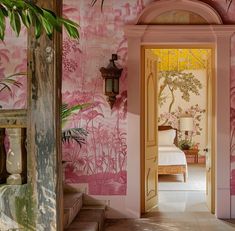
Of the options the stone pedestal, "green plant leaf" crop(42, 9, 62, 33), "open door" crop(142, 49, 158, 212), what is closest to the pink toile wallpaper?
"open door" crop(142, 49, 158, 212)

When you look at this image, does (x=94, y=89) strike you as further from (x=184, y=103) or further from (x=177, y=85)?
(x=184, y=103)

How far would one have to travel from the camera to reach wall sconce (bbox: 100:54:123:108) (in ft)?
15.3

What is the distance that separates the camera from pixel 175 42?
4.84m

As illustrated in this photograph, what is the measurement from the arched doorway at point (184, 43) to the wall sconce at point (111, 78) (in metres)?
0.20

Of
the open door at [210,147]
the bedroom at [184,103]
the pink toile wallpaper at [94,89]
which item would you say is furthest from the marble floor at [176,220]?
the bedroom at [184,103]

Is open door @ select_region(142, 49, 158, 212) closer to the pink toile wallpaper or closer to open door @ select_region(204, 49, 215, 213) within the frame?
the pink toile wallpaper

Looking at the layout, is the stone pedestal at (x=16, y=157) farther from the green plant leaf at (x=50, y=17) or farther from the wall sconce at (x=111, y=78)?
the wall sconce at (x=111, y=78)

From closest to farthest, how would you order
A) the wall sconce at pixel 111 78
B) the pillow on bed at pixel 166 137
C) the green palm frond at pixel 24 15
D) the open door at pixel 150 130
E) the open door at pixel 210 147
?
the green palm frond at pixel 24 15 < the wall sconce at pixel 111 78 < the open door at pixel 210 147 < the open door at pixel 150 130 < the pillow on bed at pixel 166 137

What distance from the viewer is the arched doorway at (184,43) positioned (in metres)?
4.78

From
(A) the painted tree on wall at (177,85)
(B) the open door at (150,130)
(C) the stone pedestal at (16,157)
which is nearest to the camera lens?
(C) the stone pedestal at (16,157)

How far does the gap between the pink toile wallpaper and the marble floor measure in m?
0.47

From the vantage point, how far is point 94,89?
4.86 m

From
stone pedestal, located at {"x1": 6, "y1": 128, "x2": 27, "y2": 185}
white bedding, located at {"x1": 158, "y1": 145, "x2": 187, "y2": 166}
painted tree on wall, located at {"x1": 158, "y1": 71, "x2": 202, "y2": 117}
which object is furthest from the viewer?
painted tree on wall, located at {"x1": 158, "y1": 71, "x2": 202, "y2": 117}

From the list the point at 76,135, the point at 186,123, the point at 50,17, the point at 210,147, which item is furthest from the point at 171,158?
the point at 50,17
